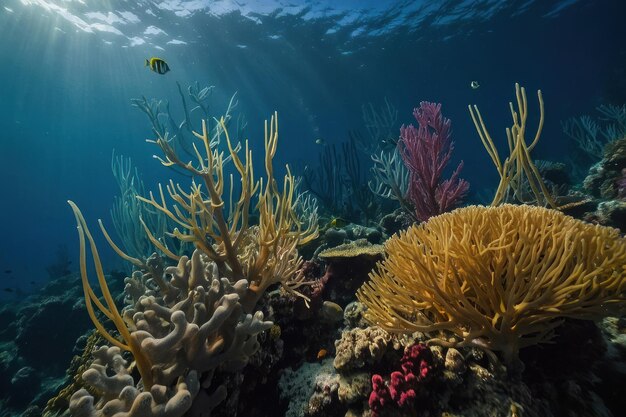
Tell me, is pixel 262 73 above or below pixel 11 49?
below

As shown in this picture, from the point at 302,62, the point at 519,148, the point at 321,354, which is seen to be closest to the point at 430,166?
the point at 519,148

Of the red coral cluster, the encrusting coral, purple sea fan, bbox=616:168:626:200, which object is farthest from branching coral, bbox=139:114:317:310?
purple sea fan, bbox=616:168:626:200

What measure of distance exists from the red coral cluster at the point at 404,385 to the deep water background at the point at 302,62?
70.6 ft

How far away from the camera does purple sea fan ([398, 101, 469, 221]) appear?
208 inches

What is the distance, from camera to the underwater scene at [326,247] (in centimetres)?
181

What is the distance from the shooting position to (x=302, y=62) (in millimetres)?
28312

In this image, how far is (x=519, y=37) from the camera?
28469 millimetres

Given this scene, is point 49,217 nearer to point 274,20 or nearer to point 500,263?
point 274,20

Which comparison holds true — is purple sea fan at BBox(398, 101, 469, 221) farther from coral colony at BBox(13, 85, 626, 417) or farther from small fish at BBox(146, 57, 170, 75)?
small fish at BBox(146, 57, 170, 75)

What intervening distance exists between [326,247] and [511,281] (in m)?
4.66

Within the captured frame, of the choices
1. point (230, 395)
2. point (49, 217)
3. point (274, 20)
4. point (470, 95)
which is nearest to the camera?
point (230, 395)

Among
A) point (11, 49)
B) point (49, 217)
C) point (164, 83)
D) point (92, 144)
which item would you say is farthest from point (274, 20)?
point (49, 217)

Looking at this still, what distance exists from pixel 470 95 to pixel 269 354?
56.6 metres

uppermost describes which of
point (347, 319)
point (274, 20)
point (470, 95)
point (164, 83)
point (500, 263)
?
point (164, 83)
